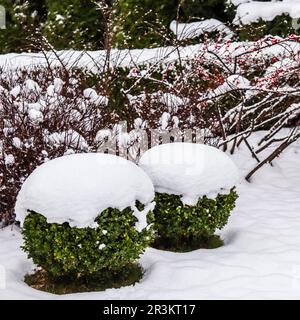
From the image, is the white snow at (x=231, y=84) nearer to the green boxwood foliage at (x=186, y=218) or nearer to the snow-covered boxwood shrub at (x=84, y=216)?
the green boxwood foliage at (x=186, y=218)

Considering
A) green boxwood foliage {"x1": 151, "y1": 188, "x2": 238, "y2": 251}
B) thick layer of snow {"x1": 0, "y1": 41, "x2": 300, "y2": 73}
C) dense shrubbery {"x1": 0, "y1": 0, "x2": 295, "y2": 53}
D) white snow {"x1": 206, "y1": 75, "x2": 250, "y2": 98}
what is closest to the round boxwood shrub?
green boxwood foliage {"x1": 151, "y1": 188, "x2": 238, "y2": 251}

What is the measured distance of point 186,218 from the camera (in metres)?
5.10

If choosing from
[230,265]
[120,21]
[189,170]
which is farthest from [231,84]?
[120,21]

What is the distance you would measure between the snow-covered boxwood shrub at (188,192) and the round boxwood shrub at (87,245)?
63cm

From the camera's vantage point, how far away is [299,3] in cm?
1003

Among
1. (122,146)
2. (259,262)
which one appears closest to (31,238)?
(259,262)

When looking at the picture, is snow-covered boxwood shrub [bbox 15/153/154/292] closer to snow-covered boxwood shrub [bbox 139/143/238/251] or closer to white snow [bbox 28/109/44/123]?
snow-covered boxwood shrub [bbox 139/143/238/251]

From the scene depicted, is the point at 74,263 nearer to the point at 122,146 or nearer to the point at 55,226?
the point at 55,226

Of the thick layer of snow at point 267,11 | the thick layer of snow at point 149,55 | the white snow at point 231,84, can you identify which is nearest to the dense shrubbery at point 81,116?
the white snow at point 231,84

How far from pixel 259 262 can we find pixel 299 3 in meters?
6.47

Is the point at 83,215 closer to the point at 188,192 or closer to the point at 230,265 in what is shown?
the point at 188,192

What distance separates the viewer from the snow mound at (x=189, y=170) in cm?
506

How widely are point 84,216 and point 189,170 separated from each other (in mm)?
1310

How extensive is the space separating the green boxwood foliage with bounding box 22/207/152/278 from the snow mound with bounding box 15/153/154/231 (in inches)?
2.4
